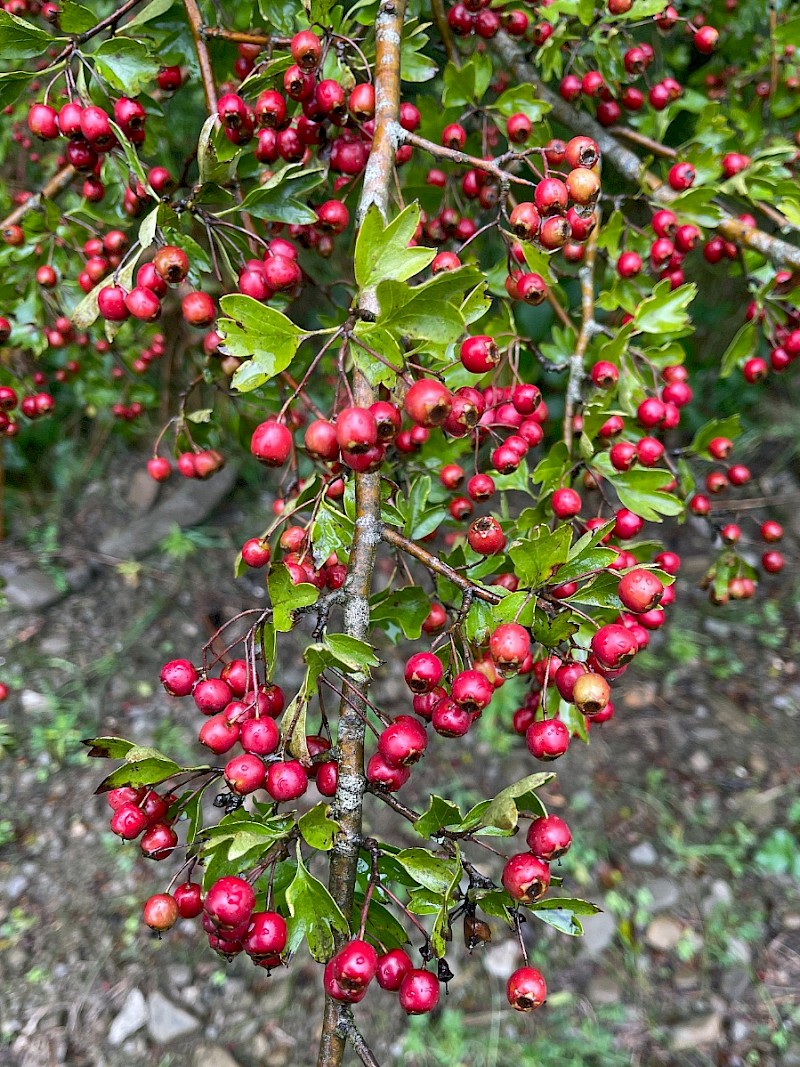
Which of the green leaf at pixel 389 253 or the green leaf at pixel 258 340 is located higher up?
the green leaf at pixel 389 253

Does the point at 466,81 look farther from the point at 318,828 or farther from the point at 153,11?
the point at 318,828

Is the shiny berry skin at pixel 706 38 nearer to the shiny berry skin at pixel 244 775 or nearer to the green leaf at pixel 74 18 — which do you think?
the green leaf at pixel 74 18

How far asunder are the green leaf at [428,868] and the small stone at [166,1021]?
5.44ft

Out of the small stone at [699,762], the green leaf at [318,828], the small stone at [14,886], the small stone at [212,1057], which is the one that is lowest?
the small stone at [699,762]

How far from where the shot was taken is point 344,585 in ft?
3.23

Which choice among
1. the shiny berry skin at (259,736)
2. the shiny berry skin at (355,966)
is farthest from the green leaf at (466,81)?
the shiny berry skin at (355,966)

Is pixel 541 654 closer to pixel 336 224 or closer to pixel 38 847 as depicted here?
pixel 336 224

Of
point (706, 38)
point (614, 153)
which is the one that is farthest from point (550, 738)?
point (706, 38)

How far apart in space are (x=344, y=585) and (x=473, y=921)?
1.48 feet

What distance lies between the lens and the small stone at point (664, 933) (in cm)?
237

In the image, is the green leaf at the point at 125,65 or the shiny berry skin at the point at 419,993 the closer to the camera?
the shiny berry skin at the point at 419,993

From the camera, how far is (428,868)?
36.3 inches

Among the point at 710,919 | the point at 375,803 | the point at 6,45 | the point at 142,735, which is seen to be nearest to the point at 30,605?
the point at 142,735

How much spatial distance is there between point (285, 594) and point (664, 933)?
2131mm
